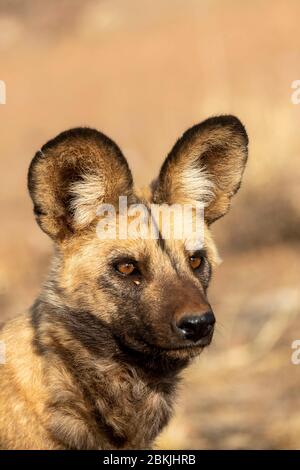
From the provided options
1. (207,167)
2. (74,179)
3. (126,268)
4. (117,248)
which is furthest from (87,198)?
(207,167)

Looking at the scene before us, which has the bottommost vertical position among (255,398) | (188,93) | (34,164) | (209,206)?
(255,398)

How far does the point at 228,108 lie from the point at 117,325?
859 cm

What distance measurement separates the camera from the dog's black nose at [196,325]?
4305 millimetres

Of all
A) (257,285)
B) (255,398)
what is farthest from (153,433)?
(257,285)

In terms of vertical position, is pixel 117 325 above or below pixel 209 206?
below

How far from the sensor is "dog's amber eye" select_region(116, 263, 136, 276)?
464 centimetres

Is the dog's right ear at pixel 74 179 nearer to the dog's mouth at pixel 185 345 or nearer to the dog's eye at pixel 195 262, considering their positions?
the dog's eye at pixel 195 262

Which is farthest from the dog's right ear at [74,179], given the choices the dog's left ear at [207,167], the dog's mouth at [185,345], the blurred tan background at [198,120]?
the blurred tan background at [198,120]

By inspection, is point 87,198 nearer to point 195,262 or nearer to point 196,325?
point 195,262

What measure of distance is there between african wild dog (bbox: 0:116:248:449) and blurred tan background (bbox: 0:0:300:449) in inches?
28.5

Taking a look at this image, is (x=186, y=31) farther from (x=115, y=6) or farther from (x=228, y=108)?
(x=228, y=108)

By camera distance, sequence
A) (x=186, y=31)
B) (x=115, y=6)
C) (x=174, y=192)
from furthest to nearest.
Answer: (x=115, y=6), (x=186, y=31), (x=174, y=192)

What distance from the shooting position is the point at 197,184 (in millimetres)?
5062

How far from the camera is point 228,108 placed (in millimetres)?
12828
